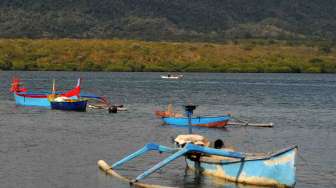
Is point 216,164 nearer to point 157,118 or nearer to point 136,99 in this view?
point 157,118

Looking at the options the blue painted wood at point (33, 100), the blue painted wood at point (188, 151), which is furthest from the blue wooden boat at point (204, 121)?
the blue painted wood at point (188, 151)

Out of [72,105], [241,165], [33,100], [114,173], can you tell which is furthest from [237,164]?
[33,100]

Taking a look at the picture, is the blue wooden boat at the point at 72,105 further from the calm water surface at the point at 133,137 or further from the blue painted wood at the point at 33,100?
the blue painted wood at the point at 33,100

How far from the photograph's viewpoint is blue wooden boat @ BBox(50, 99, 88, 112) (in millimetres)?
83562

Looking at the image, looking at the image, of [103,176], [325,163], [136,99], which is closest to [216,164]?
[103,176]

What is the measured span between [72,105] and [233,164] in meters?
45.6

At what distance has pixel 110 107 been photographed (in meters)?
83.0

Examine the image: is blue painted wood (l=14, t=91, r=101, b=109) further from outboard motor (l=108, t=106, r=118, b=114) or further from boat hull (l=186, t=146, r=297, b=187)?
boat hull (l=186, t=146, r=297, b=187)

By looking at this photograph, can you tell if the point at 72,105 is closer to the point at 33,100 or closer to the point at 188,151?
the point at 33,100

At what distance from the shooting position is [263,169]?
1537 inches

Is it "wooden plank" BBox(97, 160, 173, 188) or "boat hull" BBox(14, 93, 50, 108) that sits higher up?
"boat hull" BBox(14, 93, 50, 108)

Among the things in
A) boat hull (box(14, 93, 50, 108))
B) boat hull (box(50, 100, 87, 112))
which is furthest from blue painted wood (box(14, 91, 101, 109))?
boat hull (box(50, 100, 87, 112))

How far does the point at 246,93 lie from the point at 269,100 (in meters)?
16.2

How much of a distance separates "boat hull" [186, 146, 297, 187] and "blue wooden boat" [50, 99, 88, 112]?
4369cm
